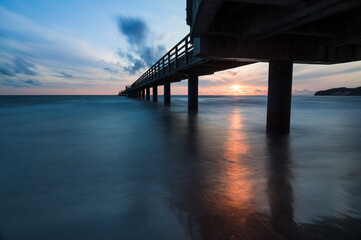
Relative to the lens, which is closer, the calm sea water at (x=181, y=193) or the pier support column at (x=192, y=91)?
the calm sea water at (x=181, y=193)

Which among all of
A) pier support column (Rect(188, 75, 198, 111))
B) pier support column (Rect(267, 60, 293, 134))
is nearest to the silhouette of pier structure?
pier support column (Rect(267, 60, 293, 134))

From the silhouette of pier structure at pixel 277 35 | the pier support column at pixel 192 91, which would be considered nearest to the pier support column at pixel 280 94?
the silhouette of pier structure at pixel 277 35

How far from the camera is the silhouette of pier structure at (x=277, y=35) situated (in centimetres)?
536

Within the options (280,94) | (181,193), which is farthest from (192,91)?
(181,193)

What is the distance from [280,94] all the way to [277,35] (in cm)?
252

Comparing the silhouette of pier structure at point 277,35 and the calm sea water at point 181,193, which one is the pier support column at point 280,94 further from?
the calm sea water at point 181,193

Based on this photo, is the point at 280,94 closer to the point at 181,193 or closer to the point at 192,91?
the point at 181,193

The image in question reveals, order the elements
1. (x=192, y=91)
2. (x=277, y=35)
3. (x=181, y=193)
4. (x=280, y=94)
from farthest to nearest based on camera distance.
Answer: (x=192, y=91) < (x=280, y=94) < (x=277, y=35) < (x=181, y=193)

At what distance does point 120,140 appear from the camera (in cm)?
862

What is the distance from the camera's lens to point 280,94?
9.32 m

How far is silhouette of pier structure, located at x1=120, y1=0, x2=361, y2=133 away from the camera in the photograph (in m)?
5.36

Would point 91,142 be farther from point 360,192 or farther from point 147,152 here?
point 360,192

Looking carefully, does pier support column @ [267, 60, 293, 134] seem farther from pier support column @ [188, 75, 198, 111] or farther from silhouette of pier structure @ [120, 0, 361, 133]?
pier support column @ [188, 75, 198, 111]

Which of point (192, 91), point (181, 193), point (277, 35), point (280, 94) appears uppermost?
point (277, 35)
